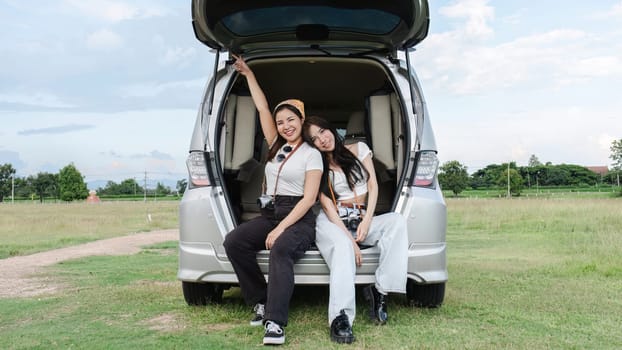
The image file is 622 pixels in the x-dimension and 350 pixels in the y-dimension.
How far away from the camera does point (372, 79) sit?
255 inches

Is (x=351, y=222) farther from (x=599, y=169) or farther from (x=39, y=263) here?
(x=599, y=169)

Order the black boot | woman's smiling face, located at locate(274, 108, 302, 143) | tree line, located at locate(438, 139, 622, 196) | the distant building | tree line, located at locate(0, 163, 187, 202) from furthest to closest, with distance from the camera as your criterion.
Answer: the distant building, tree line, located at locate(0, 163, 187, 202), tree line, located at locate(438, 139, 622, 196), woman's smiling face, located at locate(274, 108, 302, 143), the black boot

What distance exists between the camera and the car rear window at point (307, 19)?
192 inches

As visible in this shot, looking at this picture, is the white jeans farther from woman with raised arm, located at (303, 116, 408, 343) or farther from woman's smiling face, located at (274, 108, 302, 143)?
woman's smiling face, located at (274, 108, 302, 143)

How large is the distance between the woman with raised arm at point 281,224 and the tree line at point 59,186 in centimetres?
10933

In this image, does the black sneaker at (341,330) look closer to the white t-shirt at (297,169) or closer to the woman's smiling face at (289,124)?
the white t-shirt at (297,169)

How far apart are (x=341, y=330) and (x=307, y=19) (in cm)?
230

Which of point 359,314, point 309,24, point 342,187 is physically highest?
point 309,24

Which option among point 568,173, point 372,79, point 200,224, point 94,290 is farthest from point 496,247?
point 568,173

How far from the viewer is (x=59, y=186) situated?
11162 cm

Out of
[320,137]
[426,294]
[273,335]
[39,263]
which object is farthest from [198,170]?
[39,263]

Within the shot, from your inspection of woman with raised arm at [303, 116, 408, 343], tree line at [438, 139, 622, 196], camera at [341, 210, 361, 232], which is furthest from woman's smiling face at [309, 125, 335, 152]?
tree line at [438, 139, 622, 196]

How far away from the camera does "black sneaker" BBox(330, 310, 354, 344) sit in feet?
13.7

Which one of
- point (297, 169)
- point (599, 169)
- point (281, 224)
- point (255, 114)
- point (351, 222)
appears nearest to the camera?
point (281, 224)
